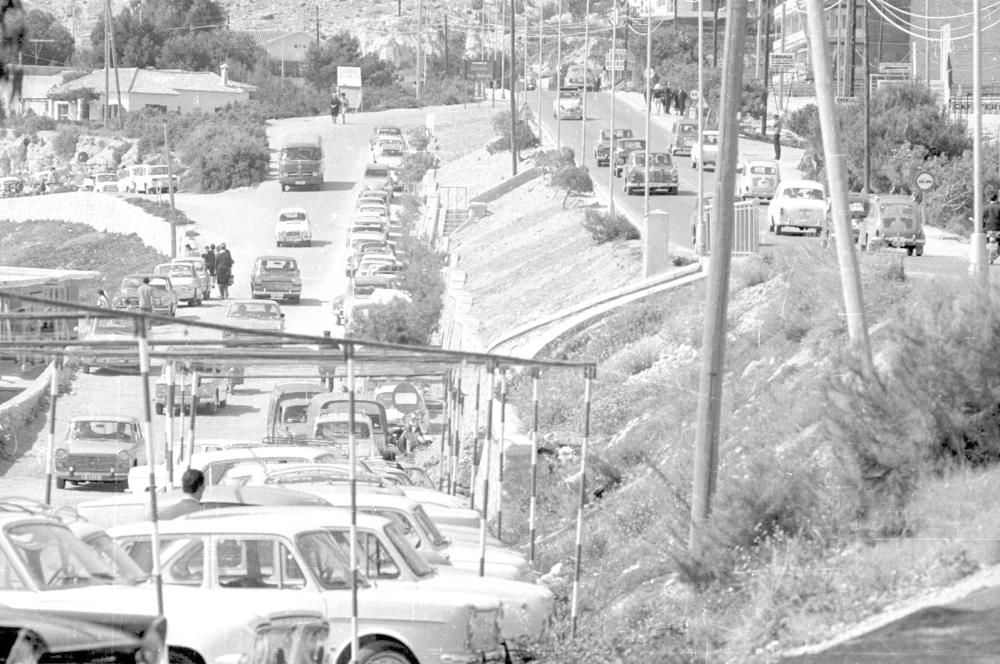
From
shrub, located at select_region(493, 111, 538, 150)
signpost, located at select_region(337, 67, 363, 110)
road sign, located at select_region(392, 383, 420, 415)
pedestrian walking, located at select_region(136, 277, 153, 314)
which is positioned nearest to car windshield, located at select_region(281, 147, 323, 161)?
shrub, located at select_region(493, 111, 538, 150)

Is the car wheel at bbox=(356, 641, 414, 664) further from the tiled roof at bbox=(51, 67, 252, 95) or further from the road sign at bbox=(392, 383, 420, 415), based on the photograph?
the tiled roof at bbox=(51, 67, 252, 95)

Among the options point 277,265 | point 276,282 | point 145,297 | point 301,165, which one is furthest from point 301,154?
point 145,297

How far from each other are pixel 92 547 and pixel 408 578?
9.16 feet

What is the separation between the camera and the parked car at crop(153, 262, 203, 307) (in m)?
55.0

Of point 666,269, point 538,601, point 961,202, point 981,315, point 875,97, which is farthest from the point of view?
point 875,97

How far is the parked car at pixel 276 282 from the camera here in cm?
5781

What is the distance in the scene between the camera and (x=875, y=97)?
6888cm

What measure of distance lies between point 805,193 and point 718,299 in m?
28.3

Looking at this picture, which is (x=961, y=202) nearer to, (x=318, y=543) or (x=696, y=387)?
(x=696, y=387)

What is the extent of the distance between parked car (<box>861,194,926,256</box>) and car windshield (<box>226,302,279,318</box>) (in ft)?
57.9

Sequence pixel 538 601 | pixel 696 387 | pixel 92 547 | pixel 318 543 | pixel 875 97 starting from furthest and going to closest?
pixel 875 97 → pixel 696 387 → pixel 538 601 → pixel 318 543 → pixel 92 547

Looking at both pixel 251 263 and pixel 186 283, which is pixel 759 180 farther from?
pixel 251 263

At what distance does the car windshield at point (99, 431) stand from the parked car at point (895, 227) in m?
18.6

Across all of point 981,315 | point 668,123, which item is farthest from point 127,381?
point 668,123
